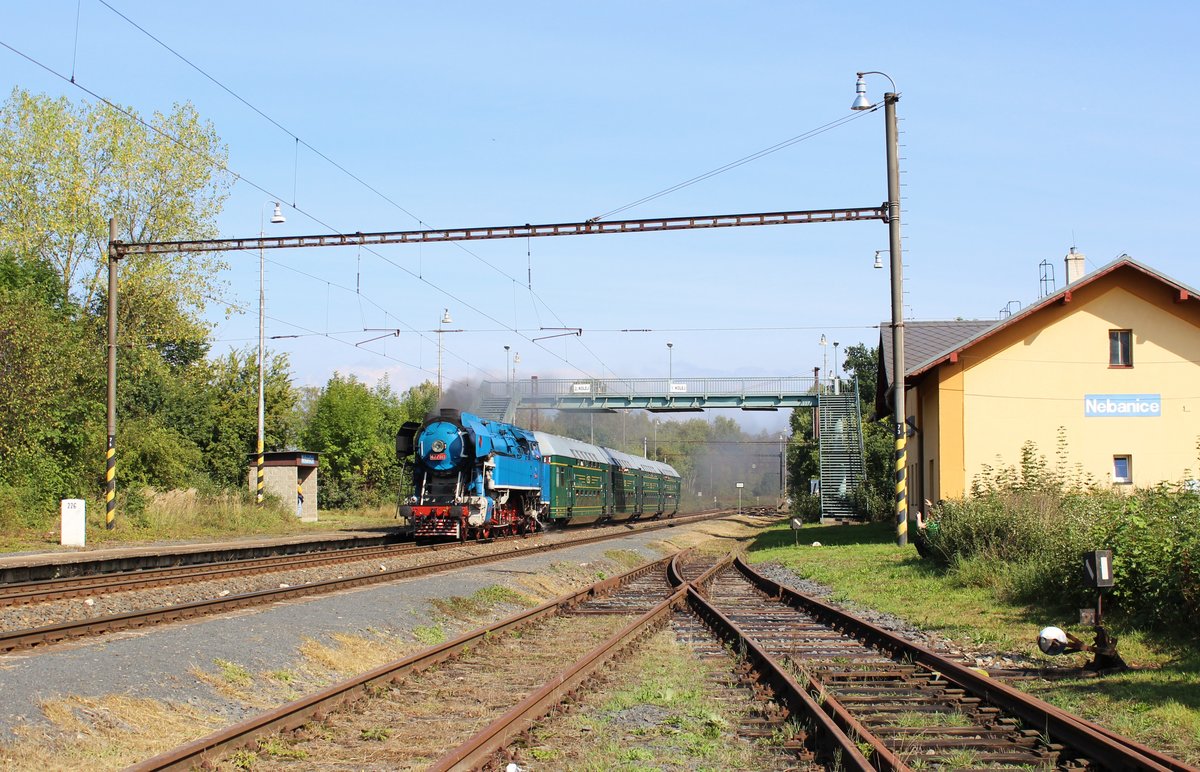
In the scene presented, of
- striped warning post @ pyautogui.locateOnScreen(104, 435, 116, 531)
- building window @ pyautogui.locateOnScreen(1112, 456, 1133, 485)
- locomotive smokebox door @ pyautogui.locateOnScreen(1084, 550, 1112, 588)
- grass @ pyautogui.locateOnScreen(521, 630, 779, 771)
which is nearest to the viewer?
grass @ pyautogui.locateOnScreen(521, 630, 779, 771)

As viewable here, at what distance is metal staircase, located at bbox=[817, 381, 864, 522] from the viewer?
153 ft

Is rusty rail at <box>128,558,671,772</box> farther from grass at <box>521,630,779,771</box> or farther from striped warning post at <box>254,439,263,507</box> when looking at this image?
striped warning post at <box>254,439,263,507</box>

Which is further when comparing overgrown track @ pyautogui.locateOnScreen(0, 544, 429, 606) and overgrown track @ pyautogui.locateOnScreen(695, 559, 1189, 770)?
overgrown track @ pyautogui.locateOnScreen(0, 544, 429, 606)

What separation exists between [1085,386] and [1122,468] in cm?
231

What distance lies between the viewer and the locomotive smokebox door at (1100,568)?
394 inches

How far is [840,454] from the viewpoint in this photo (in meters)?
48.5

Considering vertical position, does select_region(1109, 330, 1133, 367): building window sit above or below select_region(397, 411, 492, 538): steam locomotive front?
above

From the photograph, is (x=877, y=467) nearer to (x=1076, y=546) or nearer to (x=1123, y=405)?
(x=1123, y=405)

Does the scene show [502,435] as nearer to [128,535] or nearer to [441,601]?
[128,535]

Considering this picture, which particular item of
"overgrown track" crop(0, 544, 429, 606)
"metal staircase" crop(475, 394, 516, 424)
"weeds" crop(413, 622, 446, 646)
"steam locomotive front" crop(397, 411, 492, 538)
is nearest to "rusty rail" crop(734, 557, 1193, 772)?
"weeds" crop(413, 622, 446, 646)

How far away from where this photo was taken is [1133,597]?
11.8 metres

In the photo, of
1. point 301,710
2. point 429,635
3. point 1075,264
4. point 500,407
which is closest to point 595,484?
point 500,407

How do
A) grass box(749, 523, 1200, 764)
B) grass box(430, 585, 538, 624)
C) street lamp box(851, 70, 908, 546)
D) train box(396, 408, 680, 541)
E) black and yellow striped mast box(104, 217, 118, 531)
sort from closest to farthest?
1. grass box(749, 523, 1200, 764)
2. grass box(430, 585, 538, 624)
3. street lamp box(851, 70, 908, 546)
4. black and yellow striped mast box(104, 217, 118, 531)
5. train box(396, 408, 680, 541)

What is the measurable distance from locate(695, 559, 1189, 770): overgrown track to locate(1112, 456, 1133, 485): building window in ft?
56.8
